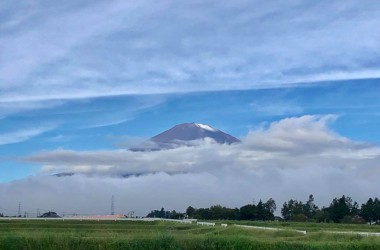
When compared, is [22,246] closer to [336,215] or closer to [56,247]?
[56,247]

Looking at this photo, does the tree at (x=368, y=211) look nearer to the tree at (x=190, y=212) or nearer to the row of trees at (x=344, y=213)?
the row of trees at (x=344, y=213)

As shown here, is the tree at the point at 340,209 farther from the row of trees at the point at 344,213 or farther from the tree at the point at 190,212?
the tree at the point at 190,212

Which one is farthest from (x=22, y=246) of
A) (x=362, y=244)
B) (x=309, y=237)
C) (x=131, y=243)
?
(x=309, y=237)

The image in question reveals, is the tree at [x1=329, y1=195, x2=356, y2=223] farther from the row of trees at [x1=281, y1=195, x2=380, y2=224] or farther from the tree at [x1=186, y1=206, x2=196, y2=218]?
the tree at [x1=186, y1=206, x2=196, y2=218]

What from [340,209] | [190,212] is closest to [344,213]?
[340,209]

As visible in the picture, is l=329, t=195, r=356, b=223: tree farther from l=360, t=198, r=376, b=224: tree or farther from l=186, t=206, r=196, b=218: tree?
l=186, t=206, r=196, b=218: tree

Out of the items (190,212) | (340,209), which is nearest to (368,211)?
(340,209)

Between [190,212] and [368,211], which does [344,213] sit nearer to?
[368,211]

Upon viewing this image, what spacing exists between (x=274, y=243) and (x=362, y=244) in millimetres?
3067

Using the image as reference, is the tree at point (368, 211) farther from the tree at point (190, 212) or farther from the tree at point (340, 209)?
the tree at point (190, 212)

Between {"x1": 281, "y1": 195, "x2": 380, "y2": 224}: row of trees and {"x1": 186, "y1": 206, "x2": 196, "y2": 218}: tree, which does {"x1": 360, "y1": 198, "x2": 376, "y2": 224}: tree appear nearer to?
{"x1": 281, "y1": 195, "x2": 380, "y2": 224}: row of trees

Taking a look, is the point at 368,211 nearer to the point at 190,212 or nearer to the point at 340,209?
the point at 340,209

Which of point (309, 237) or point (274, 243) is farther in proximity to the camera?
point (309, 237)

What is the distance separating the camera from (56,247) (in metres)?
20.1
